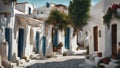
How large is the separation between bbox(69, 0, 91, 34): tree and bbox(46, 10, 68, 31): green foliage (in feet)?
5.97

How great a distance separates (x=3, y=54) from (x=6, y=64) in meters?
1.03

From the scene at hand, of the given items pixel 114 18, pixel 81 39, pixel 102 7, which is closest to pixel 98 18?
pixel 102 7

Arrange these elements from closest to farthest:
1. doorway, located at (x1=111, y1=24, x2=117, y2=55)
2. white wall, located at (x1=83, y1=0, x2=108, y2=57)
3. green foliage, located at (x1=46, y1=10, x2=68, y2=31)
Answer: doorway, located at (x1=111, y1=24, x2=117, y2=55)
white wall, located at (x1=83, y1=0, x2=108, y2=57)
green foliage, located at (x1=46, y1=10, x2=68, y2=31)

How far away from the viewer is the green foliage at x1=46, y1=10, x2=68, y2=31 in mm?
27234

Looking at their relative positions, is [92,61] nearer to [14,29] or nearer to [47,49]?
[14,29]

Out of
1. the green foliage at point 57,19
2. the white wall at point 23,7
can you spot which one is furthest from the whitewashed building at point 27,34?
the white wall at point 23,7

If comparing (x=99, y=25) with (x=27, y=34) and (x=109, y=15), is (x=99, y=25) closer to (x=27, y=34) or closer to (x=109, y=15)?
(x=109, y=15)

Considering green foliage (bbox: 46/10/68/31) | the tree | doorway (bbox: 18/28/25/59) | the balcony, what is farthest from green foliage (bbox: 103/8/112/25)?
green foliage (bbox: 46/10/68/31)

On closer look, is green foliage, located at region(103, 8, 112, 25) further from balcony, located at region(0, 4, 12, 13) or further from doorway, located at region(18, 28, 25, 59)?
doorway, located at region(18, 28, 25, 59)

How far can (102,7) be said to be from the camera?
18.2 m

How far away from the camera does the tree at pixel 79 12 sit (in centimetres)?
2522

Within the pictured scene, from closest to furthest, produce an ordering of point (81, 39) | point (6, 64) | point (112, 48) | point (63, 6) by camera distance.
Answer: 1. point (6, 64)
2. point (112, 48)
3. point (63, 6)
4. point (81, 39)

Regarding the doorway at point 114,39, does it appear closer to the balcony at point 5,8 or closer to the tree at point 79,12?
the balcony at point 5,8

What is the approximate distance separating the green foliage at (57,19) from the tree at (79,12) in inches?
71.7
